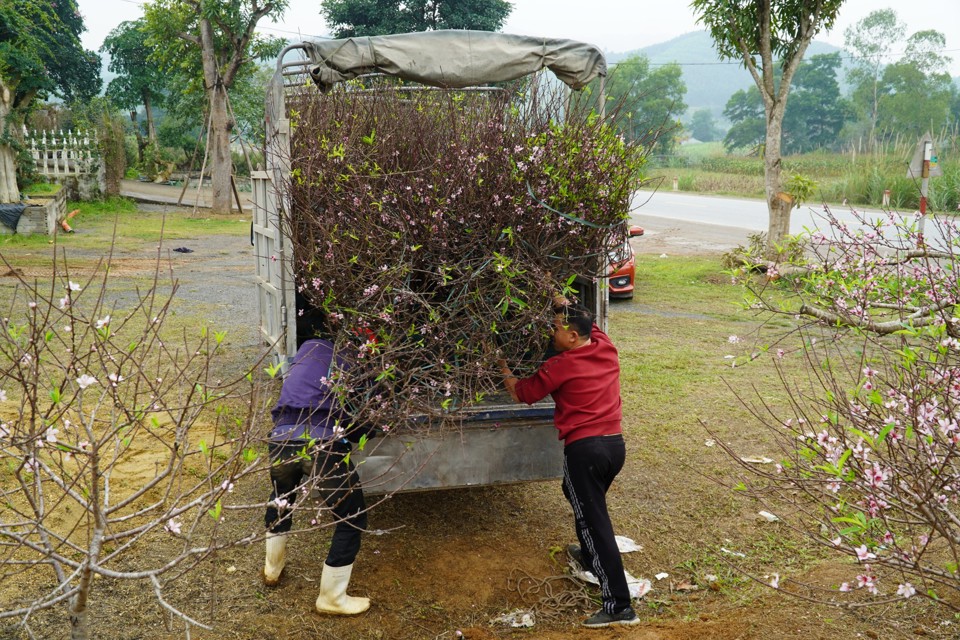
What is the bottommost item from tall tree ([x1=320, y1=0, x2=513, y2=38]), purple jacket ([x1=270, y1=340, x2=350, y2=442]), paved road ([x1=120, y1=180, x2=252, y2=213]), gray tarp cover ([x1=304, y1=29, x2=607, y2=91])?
purple jacket ([x1=270, y1=340, x2=350, y2=442])

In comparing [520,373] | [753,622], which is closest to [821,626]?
[753,622]

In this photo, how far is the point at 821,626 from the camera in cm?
383

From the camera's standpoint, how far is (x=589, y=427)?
414 cm

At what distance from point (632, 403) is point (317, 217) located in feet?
13.3

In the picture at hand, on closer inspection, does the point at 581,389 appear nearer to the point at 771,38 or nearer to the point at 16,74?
the point at 771,38

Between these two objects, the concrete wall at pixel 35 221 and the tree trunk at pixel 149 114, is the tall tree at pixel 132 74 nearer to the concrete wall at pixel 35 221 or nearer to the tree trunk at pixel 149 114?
the tree trunk at pixel 149 114

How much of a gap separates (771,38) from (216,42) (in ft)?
55.7

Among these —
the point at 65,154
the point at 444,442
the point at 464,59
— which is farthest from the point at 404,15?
the point at 444,442

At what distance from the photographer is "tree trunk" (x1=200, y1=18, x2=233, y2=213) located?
23.0 meters

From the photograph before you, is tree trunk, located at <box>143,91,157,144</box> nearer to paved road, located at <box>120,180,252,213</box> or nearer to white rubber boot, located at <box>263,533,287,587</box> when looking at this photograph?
paved road, located at <box>120,180,252,213</box>

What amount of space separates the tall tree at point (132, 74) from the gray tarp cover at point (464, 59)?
150 ft

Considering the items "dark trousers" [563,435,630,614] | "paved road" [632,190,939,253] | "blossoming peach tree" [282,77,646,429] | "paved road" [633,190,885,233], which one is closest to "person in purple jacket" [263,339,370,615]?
"blossoming peach tree" [282,77,646,429]

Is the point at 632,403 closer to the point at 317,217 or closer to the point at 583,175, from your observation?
the point at 583,175

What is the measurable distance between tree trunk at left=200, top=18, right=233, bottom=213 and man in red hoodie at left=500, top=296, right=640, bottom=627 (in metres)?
20.5
